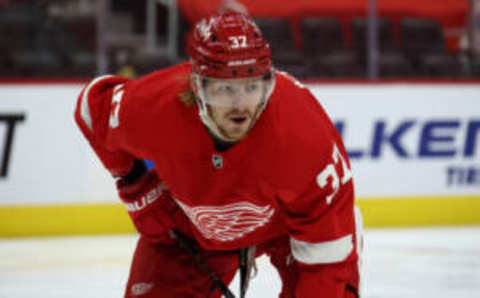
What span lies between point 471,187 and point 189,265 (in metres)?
4.07

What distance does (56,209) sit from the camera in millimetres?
5465

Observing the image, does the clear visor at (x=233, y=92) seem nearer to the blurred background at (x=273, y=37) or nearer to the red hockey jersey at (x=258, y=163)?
the red hockey jersey at (x=258, y=163)

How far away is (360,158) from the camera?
5.94m

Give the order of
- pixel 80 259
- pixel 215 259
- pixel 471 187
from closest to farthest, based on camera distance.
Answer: pixel 215 259
pixel 80 259
pixel 471 187

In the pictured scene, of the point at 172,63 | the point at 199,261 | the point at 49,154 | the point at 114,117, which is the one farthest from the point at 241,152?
the point at 172,63

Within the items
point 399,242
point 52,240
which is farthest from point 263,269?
point 52,240

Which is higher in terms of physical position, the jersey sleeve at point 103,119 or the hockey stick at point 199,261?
the jersey sleeve at point 103,119

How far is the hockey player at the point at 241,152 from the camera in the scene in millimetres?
1807

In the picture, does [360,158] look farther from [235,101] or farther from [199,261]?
[235,101]

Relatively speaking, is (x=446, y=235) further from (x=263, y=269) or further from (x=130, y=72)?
(x=130, y=72)

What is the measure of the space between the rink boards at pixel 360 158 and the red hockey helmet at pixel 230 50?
3780 millimetres

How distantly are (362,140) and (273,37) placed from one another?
1.73 metres

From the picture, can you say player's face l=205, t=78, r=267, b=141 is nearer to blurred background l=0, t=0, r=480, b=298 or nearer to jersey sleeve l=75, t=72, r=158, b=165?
jersey sleeve l=75, t=72, r=158, b=165

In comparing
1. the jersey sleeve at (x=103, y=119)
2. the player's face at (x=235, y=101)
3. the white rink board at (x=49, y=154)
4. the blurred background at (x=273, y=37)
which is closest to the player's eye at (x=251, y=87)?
the player's face at (x=235, y=101)
